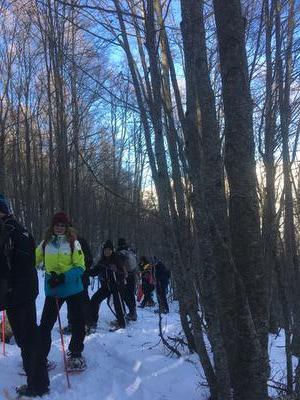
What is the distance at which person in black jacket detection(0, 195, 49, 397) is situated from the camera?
15.6ft

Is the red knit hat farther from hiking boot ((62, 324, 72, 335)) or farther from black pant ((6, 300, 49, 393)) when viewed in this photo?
hiking boot ((62, 324, 72, 335))

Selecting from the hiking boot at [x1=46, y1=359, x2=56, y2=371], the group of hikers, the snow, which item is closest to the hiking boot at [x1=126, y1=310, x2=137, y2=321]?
→ the group of hikers

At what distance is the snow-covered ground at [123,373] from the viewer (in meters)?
5.32

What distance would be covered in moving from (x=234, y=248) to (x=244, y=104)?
1146mm

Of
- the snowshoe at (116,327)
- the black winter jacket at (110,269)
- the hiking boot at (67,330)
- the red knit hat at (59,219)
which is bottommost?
the snowshoe at (116,327)

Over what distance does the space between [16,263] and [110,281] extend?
451 cm

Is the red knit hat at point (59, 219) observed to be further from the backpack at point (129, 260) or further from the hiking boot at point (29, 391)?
the backpack at point (129, 260)

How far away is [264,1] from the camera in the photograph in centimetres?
587

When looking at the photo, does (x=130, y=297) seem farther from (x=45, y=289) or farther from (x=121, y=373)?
(x=45, y=289)

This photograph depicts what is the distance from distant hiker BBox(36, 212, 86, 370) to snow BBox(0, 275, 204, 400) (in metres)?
0.32

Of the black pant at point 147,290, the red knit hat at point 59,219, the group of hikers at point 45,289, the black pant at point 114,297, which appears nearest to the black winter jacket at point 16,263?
the group of hikers at point 45,289

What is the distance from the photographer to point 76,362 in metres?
5.79

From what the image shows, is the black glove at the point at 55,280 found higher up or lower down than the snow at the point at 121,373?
higher up

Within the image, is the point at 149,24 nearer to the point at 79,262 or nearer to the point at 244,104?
the point at 244,104
